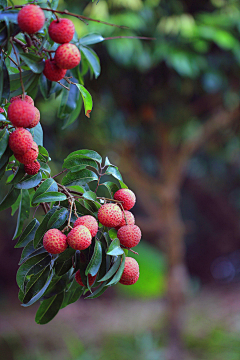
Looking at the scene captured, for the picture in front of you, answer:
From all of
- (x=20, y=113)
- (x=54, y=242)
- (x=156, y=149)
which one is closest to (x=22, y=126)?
(x=20, y=113)

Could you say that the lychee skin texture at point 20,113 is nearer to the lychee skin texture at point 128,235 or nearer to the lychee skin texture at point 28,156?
the lychee skin texture at point 28,156

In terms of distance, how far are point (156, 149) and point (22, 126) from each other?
76.6 inches

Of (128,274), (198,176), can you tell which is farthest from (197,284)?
(128,274)

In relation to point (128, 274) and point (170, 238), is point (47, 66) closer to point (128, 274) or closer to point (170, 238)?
point (128, 274)

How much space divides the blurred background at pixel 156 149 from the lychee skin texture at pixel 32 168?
0.81m

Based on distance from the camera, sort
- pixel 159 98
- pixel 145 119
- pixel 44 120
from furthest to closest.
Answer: pixel 44 120
pixel 145 119
pixel 159 98

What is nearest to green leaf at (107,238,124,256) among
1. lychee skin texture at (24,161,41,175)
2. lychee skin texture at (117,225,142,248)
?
lychee skin texture at (117,225,142,248)

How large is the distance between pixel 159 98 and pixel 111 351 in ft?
4.84

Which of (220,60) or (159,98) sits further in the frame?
(159,98)

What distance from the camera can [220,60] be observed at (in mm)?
1516

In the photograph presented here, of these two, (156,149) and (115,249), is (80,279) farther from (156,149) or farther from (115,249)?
(156,149)

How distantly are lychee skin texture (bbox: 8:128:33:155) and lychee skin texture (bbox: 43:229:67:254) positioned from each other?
83 millimetres

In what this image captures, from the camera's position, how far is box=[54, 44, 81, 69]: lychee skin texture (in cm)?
31

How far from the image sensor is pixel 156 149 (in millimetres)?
2221
